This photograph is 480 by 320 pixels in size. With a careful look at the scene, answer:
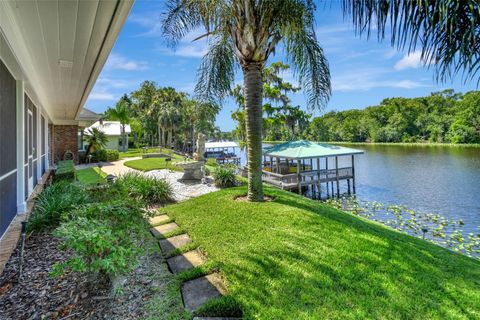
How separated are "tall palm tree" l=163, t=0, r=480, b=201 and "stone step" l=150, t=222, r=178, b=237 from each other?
7.33 ft

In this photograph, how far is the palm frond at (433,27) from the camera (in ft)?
5.79

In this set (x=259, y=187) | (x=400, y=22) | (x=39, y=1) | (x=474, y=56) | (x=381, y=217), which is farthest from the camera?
(x=381, y=217)

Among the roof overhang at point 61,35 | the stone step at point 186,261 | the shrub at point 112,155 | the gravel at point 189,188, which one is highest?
the roof overhang at point 61,35

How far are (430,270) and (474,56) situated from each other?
360 cm

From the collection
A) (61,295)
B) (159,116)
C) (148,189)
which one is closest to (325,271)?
(61,295)

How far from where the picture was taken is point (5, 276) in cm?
334

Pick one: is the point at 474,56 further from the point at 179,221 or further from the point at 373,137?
the point at 373,137

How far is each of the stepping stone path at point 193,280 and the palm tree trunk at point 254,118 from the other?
253 cm

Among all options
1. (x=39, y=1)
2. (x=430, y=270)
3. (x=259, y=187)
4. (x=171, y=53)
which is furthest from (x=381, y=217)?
(x=39, y=1)

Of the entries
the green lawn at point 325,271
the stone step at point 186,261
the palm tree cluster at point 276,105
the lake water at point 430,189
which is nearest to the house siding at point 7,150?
the stone step at point 186,261

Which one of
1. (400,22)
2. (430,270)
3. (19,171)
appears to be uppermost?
(400,22)

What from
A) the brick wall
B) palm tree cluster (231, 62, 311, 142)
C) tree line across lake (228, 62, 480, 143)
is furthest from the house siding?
tree line across lake (228, 62, 480, 143)

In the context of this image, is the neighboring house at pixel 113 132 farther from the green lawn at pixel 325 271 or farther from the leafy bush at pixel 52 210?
the green lawn at pixel 325 271

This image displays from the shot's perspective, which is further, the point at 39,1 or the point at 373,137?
the point at 373,137
